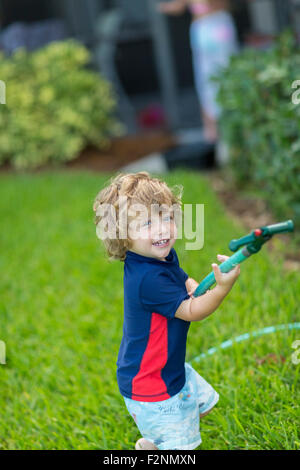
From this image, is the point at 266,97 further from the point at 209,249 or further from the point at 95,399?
the point at 95,399

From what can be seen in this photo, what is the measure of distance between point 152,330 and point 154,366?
11cm

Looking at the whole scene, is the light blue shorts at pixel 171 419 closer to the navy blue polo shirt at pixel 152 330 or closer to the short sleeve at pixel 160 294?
the navy blue polo shirt at pixel 152 330

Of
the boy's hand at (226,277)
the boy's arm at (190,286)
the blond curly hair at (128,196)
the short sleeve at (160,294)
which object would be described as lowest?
the boy's arm at (190,286)

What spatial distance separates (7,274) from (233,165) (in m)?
2.13

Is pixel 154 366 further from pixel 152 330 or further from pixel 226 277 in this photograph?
pixel 226 277

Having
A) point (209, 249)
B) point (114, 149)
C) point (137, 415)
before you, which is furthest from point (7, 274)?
point (114, 149)

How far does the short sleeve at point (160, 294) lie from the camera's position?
153 cm

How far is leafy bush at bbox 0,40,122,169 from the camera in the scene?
7285 millimetres

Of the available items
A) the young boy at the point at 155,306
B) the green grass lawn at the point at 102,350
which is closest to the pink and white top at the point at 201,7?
the green grass lawn at the point at 102,350

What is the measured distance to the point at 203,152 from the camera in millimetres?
5895

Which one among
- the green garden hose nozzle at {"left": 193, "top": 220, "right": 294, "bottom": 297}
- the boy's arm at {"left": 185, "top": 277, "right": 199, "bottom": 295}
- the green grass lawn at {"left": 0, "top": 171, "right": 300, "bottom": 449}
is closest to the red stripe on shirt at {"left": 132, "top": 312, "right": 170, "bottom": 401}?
the boy's arm at {"left": 185, "top": 277, "right": 199, "bottom": 295}

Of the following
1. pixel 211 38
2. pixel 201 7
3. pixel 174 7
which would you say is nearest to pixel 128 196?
pixel 211 38

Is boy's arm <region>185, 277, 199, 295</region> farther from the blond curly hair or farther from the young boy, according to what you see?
the blond curly hair

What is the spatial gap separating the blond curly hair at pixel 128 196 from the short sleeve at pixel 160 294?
0.12 m
